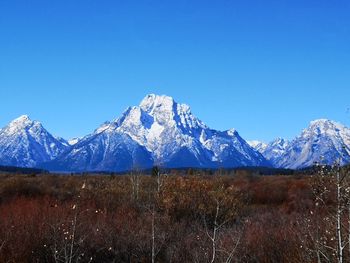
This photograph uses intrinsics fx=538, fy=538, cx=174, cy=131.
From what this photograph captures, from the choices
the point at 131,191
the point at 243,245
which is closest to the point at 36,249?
the point at 243,245

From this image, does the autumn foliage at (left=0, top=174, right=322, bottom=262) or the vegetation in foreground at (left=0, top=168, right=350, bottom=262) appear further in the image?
the autumn foliage at (left=0, top=174, right=322, bottom=262)

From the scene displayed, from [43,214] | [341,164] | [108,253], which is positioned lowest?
[108,253]

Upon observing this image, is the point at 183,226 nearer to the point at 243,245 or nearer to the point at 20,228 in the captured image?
the point at 243,245

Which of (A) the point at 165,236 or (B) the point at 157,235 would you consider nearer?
(B) the point at 157,235

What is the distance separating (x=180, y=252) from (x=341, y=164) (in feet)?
43.9

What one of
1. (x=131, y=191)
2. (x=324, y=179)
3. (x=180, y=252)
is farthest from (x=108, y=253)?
(x=131, y=191)

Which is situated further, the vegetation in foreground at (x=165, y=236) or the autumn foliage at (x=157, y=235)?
the autumn foliage at (x=157, y=235)

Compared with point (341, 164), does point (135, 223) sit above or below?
below

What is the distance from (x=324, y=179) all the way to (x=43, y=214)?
53.6ft

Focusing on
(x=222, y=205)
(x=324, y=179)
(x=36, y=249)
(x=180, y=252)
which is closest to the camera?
(x=324, y=179)

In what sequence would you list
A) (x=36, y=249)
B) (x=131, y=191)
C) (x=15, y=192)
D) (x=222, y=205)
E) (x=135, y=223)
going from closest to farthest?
(x=36, y=249), (x=135, y=223), (x=222, y=205), (x=131, y=191), (x=15, y=192)

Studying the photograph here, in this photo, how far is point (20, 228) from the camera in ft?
65.0

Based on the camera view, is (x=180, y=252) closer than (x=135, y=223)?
Yes

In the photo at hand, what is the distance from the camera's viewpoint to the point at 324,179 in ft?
28.2
